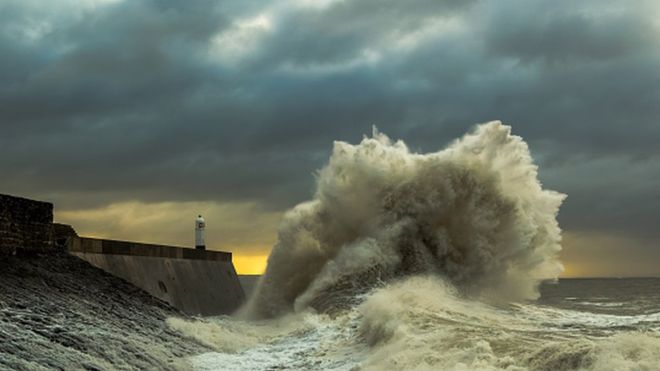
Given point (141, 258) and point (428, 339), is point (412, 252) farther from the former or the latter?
→ point (428, 339)

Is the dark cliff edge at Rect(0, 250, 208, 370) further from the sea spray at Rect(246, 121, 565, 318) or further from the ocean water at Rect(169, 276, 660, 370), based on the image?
the sea spray at Rect(246, 121, 565, 318)

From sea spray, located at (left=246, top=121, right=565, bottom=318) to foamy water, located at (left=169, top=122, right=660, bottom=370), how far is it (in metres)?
0.03

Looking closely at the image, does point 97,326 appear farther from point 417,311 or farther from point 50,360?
point 417,311

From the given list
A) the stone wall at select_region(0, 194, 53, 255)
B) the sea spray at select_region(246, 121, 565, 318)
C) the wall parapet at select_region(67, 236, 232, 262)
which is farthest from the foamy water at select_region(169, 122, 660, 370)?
the stone wall at select_region(0, 194, 53, 255)

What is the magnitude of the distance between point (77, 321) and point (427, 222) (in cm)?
→ 896

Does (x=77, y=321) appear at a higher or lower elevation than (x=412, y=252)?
lower

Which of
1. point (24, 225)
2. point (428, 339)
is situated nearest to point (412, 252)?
point (428, 339)

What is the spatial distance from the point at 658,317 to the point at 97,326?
30.9ft

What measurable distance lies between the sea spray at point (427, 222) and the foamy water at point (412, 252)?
3 cm

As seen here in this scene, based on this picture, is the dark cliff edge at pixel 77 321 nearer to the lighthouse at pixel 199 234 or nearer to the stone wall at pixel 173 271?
the stone wall at pixel 173 271

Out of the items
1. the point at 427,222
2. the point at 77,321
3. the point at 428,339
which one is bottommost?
the point at 428,339

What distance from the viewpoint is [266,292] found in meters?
16.0

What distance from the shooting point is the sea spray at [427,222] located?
15641 mm

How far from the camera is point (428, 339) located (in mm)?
8492
